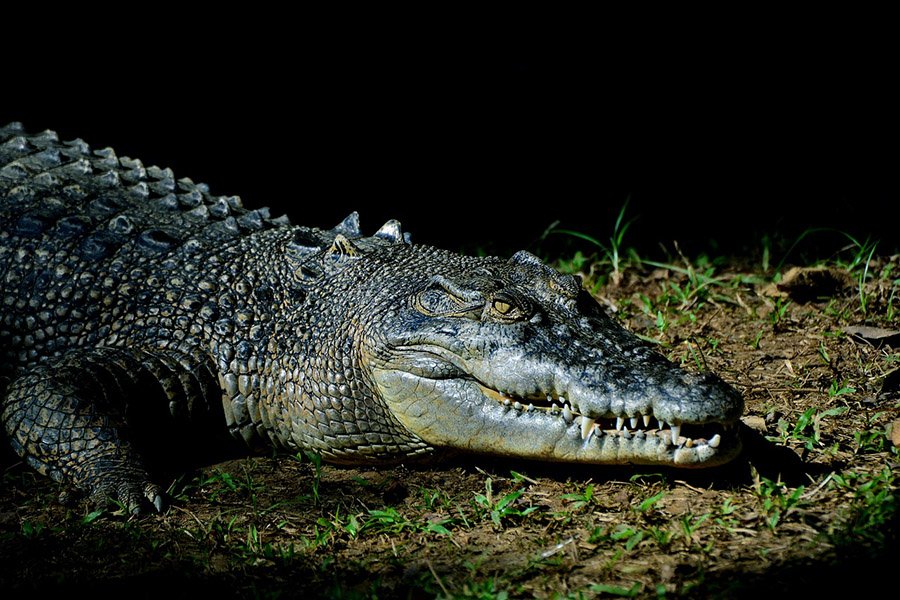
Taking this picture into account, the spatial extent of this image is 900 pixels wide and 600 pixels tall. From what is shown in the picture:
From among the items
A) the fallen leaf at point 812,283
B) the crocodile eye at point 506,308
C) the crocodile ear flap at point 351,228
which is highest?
the crocodile ear flap at point 351,228

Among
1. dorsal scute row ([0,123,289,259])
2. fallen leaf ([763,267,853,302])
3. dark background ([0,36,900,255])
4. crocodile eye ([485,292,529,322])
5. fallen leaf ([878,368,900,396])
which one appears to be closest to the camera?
crocodile eye ([485,292,529,322])

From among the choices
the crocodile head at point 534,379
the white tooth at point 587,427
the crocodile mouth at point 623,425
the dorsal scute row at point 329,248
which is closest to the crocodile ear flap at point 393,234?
the dorsal scute row at point 329,248

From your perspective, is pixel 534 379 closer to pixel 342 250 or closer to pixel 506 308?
pixel 506 308

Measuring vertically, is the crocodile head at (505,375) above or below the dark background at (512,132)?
below

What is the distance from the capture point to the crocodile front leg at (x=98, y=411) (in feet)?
12.0

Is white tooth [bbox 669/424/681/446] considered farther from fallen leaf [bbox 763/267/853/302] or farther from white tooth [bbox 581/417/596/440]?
fallen leaf [bbox 763/267/853/302]

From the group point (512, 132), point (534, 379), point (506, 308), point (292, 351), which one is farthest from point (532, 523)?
point (512, 132)

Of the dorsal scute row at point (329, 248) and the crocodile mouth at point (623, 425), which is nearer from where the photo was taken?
the crocodile mouth at point (623, 425)

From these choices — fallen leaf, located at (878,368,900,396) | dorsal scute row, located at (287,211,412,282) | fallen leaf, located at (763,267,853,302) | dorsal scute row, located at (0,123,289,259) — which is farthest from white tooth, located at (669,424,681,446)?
dorsal scute row, located at (0,123,289,259)

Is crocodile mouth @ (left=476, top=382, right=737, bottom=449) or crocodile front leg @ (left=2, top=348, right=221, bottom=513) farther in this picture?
crocodile front leg @ (left=2, top=348, right=221, bottom=513)

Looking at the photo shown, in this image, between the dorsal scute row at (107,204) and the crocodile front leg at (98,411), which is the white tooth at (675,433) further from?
the dorsal scute row at (107,204)

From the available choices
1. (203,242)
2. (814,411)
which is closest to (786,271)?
(814,411)

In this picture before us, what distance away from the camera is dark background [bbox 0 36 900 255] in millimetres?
6680

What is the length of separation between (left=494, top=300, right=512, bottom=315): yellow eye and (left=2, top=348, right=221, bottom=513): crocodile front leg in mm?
1395
